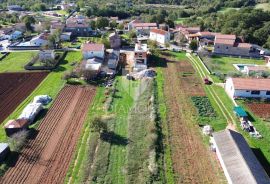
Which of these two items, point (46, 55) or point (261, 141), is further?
point (46, 55)

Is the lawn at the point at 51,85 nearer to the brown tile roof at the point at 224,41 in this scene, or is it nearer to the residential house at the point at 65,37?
the residential house at the point at 65,37

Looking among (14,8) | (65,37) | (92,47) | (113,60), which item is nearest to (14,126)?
(113,60)

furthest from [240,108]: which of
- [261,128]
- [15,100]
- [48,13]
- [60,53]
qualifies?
[48,13]

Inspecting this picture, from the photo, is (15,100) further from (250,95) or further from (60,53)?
(250,95)

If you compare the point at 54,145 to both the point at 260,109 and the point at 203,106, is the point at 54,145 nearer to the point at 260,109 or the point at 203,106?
the point at 203,106

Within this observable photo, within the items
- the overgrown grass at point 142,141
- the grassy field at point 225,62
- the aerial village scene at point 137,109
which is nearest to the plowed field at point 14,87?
the aerial village scene at point 137,109

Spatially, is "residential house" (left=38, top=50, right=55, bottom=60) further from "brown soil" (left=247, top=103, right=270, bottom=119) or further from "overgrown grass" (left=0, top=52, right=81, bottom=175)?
"brown soil" (left=247, top=103, right=270, bottom=119)

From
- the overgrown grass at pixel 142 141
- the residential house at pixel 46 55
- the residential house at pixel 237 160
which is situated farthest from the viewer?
the residential house at pixel 46 55
